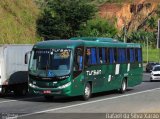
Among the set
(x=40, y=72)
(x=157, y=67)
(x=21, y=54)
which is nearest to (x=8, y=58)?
(x=21, y=54)

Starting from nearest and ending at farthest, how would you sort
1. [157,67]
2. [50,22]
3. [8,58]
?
[8,58] < [157,67] < [50,22]

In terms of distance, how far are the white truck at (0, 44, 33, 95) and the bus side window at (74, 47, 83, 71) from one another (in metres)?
4.04

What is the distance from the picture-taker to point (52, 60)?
23.3 m

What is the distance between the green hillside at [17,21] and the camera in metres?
55.1

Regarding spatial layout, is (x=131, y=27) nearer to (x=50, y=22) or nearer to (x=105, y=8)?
(x=105, y=8)

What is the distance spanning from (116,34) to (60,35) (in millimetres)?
36903

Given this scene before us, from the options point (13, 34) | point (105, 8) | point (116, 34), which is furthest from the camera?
point (105, 8)

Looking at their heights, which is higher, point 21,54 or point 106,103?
point 21,54

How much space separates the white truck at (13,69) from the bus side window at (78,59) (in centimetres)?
404

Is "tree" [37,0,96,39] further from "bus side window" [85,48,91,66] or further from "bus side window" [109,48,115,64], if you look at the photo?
"bus side window" [85,48,91,66]

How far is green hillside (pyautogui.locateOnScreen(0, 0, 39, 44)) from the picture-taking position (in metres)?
55.1

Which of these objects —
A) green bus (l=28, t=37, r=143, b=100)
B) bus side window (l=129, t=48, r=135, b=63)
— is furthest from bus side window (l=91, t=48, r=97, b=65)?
bus side window (l=129, t=48, r=135, b=63)

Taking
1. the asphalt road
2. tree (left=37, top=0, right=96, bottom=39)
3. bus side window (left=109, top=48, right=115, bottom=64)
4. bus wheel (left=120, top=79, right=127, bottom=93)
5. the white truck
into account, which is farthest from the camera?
tree (left=37, top=0, right=96, bottom=39)

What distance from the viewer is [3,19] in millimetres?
56375
